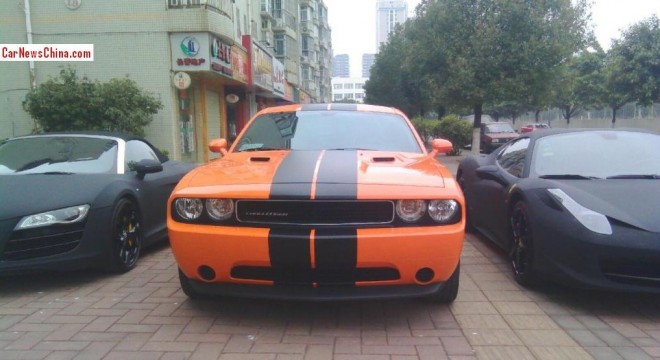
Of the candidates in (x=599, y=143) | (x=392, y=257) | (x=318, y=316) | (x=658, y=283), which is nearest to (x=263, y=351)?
(x=318, y=316)

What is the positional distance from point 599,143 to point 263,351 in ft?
11.4

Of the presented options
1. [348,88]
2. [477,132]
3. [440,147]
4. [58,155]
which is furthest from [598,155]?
[348,88]

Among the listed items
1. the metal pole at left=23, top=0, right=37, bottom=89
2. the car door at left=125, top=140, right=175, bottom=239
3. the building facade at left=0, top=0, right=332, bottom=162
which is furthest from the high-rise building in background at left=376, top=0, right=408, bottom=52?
the car door at left=125, top=140, right=175, bottom=239

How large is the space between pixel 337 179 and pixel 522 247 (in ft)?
6.19

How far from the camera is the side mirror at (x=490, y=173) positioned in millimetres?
4925

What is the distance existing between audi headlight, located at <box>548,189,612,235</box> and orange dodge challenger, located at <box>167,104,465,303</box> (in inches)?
Result: 37.5

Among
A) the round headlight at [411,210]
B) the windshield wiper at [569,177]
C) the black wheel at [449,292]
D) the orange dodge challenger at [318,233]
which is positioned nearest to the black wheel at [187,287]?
the orange dodge challenger at [318,233]

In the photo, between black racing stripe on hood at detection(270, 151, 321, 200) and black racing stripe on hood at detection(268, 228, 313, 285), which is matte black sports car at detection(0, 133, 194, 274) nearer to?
black racing stripe on hood at detection(270, 151, 321, 200)

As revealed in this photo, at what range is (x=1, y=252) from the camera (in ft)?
12.5

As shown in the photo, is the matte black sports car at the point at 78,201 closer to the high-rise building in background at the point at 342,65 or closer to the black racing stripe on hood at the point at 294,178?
the black racing stripe on hood at the point at 294,178

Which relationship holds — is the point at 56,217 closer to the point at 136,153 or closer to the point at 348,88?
the point at 136,153

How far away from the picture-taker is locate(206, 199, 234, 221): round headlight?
10.2 ft

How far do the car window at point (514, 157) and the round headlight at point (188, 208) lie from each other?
285cm

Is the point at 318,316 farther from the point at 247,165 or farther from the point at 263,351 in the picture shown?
the point at 247,165
